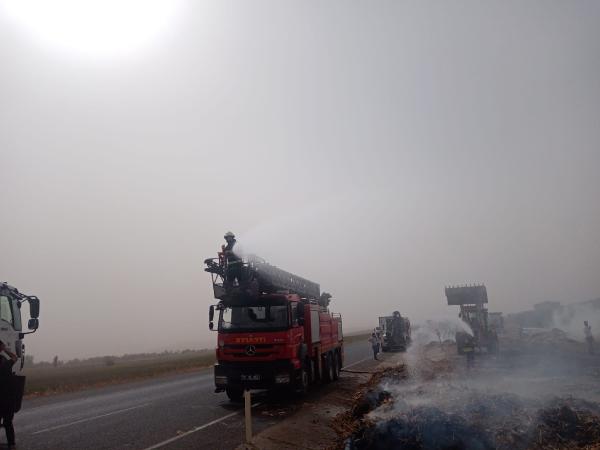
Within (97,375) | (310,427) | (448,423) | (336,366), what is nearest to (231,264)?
(310,427)

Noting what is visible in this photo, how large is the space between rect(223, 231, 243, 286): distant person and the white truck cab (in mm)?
5896

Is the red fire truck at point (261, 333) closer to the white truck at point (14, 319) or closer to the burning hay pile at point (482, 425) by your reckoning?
the white truck at point (14, 319)

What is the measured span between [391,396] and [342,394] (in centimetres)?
695

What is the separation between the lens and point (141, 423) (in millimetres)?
11742

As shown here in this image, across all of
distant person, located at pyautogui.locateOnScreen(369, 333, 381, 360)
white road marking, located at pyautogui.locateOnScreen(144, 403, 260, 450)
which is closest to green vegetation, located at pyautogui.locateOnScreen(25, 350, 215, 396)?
distant person, located at pyautogui.locateOnScreen(369, 333, 381, 360)

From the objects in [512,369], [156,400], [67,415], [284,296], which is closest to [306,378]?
[284,296]

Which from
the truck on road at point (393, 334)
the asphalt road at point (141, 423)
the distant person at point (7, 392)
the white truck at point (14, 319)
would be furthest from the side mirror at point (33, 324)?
the truck on road at point (393, 334)

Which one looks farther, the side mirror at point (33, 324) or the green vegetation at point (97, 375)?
the green vegetation at point (97, 375)

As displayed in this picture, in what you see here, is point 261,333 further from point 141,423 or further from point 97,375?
point 97,375

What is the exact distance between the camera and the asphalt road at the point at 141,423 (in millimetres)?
9625

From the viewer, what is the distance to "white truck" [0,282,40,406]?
37.4 ft

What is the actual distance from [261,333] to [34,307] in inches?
270

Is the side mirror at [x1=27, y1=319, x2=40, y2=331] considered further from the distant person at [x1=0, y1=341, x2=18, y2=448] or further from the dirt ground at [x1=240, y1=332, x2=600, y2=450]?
the dirt ground at [x1=240, y1=332, x2=600, y2=450]

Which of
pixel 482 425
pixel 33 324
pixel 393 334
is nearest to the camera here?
pixel 482 425
